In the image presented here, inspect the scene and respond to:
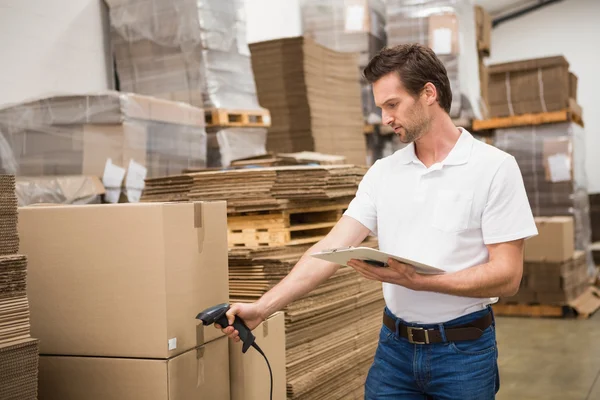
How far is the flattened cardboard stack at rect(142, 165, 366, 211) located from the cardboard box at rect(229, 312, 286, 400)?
2.66ft

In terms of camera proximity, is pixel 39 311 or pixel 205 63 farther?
pixel 205 63

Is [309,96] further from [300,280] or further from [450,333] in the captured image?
[450,333]

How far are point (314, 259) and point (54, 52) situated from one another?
356cm

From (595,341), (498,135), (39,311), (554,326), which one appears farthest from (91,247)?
(498,135)

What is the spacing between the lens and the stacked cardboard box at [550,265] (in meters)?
8.57

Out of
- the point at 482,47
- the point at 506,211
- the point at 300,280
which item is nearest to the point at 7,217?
the point at 300,280

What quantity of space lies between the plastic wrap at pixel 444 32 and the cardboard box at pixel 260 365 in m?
5.35

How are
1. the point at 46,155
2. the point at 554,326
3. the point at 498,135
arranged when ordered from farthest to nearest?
the point at 498,135, the point at 554,326, the point at 46,155

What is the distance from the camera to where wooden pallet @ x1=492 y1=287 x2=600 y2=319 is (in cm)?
866

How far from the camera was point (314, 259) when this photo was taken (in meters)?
2.76

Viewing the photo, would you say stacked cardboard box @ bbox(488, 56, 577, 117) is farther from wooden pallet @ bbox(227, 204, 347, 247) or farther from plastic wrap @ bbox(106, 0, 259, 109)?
wooden pallet @ bbox(227, 204, 347, 247)

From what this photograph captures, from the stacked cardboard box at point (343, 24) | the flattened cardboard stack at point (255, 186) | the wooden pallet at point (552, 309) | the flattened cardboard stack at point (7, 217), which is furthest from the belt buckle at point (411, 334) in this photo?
the wooden pallet at point (552, 309)

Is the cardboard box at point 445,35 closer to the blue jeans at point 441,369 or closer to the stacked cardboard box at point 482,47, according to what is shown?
the stacked cardboard box at point 482,47

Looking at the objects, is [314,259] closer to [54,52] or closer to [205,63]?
[205,63]
